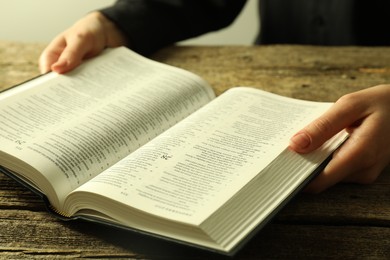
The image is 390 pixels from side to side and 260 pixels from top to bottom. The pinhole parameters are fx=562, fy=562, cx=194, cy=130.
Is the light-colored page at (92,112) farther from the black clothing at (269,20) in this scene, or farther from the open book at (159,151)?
the black clothing at (269,20)

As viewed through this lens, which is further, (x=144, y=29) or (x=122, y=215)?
(x=144, y=29)

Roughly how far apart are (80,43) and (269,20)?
0.71 metres

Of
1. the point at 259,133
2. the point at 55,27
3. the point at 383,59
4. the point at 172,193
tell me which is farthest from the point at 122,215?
the point at 55,27

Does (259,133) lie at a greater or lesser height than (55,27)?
greater

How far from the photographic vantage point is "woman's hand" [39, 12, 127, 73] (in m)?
0.95

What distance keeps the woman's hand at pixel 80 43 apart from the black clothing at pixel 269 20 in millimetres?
27

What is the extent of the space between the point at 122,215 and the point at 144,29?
0.63 m

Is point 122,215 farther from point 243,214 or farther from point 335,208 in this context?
point 335,208

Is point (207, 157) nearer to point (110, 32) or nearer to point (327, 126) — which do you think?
point (327, 126)

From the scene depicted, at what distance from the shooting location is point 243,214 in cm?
59

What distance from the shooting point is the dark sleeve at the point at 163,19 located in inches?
45.2

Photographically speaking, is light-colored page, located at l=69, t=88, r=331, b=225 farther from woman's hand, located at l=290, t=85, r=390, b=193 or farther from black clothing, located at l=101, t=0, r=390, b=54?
black clothing, located at l=101, t=0, r=390, b=54

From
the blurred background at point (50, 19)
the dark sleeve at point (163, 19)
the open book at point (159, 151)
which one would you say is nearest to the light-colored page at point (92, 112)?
the open book at point (159, 151)

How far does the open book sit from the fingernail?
1 cm
